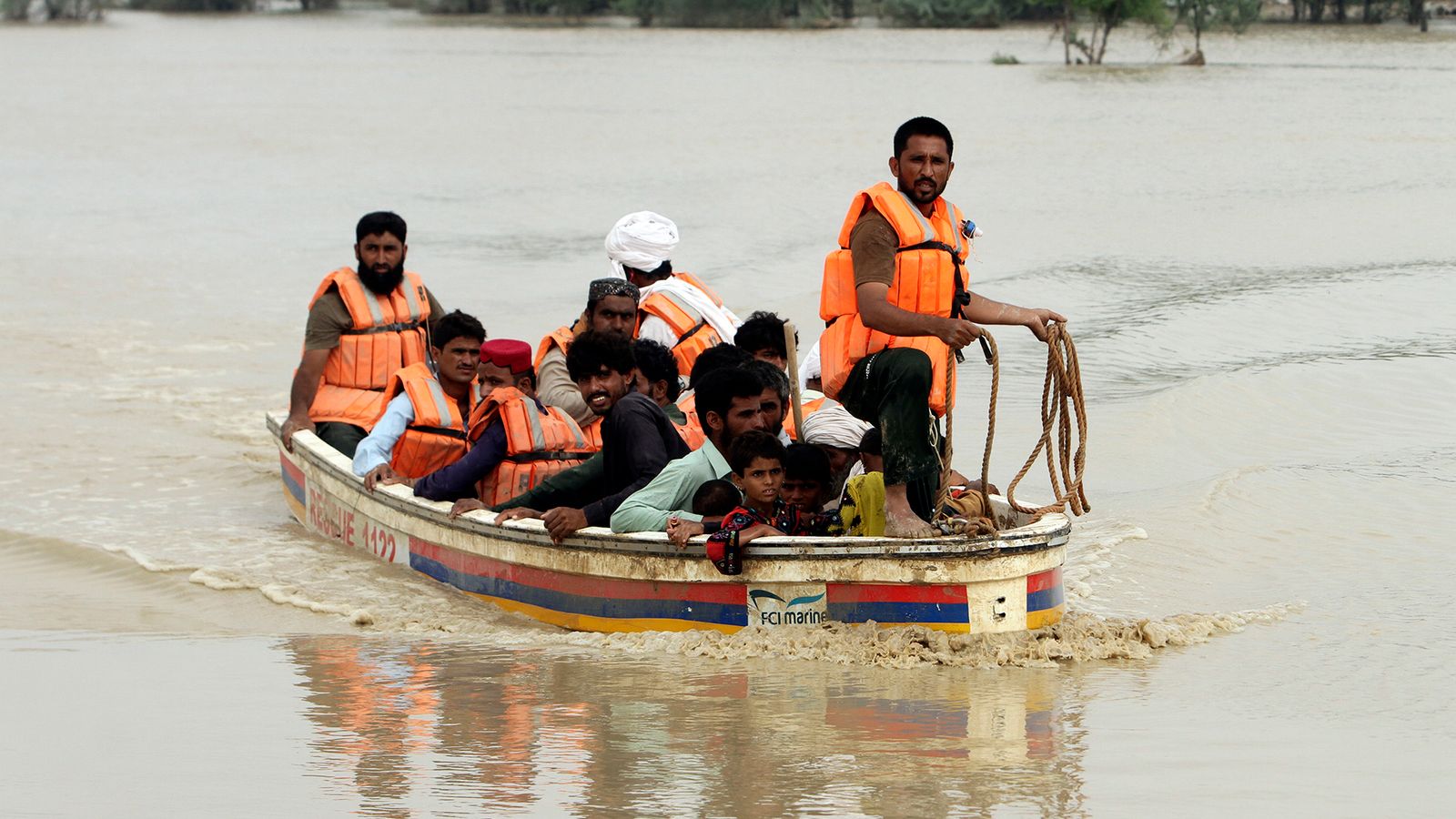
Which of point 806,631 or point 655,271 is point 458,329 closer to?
point 655,271

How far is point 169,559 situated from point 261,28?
2636 inches

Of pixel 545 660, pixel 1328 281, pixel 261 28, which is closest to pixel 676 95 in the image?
pixel 1328 281

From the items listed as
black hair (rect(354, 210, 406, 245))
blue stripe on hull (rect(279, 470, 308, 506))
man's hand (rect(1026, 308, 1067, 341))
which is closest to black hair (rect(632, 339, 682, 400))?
man's hand (rect(1026, 308, 1067, 341))

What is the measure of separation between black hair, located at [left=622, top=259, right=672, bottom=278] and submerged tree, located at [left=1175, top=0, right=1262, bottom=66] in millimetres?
35424

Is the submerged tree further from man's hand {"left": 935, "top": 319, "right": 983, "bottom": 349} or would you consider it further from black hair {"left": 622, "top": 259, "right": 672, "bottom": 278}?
man's hand {"left": 935, "top": 319, "right": 983, "bottom": 349}

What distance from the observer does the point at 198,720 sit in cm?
569

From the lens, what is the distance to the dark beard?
852 cm

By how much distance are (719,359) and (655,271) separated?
1.54 metres

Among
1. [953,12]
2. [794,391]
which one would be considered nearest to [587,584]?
[794,391]

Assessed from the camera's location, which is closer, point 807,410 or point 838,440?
point 838,440

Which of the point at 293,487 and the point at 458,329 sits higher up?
the point at 458,329

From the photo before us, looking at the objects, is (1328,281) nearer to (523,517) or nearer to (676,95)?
(523,517)

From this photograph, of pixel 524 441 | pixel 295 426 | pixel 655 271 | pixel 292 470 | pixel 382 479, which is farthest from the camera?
pixel 292 470

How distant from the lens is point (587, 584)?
6.46 m
